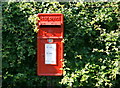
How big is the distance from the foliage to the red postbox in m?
0.23

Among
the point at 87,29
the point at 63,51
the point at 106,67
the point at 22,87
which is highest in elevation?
the point at 87,29

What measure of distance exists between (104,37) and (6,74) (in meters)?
2.13

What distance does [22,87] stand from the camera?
5.52 meters

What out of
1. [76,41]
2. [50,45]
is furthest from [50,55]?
[76,41]

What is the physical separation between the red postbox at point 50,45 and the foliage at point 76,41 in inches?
9.2

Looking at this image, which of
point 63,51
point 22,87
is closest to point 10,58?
point 22,87

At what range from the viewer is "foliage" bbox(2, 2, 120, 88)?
5.18 m

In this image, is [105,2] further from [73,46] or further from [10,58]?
[10,58]

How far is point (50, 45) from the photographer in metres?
4.99

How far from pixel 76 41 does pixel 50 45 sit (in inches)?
23.4

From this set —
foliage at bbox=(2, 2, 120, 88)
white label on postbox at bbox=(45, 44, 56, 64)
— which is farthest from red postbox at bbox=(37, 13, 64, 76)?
foliage at bbox=(2, 2, 120, 88)

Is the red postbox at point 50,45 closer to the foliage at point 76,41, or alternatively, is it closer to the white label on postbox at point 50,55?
the white label on postbox at point 50,55

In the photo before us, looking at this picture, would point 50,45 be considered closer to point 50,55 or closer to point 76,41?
point 50,55

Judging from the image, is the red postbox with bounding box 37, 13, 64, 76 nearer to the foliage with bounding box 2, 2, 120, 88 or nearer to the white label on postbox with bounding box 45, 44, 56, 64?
the white label on postbox with bounding box 45, 44, 56, 64
